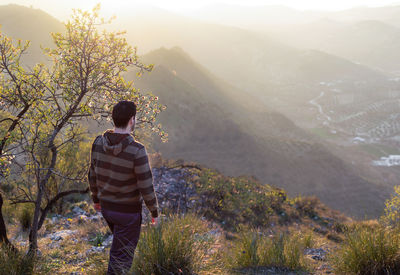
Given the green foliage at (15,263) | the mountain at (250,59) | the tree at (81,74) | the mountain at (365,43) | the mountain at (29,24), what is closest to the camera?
the green foliage at (15,263)

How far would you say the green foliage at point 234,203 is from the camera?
1145 centimetres

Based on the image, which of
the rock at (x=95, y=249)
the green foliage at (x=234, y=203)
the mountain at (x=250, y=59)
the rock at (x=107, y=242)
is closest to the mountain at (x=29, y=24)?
the green foliage at (x=234, y=203)

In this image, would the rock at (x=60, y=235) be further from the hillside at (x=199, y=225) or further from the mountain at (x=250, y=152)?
the mountain at (x=250, y=152)

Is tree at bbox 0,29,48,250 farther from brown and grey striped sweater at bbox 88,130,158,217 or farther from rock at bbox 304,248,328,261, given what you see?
rock at bbox 304,248,328,261

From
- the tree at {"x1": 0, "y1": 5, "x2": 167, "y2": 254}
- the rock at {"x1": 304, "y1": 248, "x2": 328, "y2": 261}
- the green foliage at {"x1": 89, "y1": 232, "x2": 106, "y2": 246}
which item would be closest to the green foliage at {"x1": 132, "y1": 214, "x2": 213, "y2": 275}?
the tree at {"x1": 0, "y1": 5, "x2": 167, "y2": 254}

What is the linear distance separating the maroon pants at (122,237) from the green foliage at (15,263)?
122 cm

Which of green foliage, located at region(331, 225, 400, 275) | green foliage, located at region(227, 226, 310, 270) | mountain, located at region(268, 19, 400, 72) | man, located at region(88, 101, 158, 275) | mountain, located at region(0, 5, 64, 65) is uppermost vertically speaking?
mountain, located at region(268, 19, 400, 72)

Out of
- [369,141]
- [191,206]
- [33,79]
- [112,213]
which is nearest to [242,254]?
[112,213]

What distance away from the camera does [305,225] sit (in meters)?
12.9

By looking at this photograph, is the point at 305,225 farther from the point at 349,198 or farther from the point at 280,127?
the point at 280,127

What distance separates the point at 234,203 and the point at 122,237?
997 centimetres

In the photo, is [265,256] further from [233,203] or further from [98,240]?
[233,203]

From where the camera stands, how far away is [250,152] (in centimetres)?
2933

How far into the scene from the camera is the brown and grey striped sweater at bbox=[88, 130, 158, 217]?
2697mm
